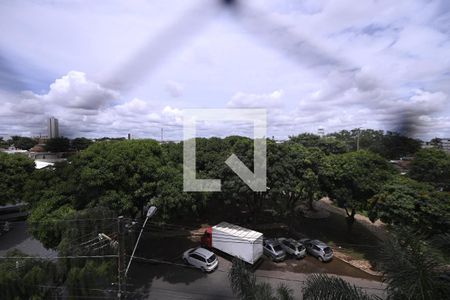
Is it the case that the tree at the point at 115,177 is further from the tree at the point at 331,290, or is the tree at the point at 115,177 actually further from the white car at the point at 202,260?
the tree at the point at 331,290

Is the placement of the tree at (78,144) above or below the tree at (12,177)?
above

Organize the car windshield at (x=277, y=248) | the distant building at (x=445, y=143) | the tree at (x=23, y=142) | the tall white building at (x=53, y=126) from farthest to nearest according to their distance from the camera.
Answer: the distant building at (x=445, y=143), the tree at (x=23, y=142), the tall white building at (x=53, y=126), the car windshield at (x=277, y=248)

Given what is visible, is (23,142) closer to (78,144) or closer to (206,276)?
(78,144)

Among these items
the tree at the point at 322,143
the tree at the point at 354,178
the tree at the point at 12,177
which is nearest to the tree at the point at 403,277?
the tree at the point at 354,178

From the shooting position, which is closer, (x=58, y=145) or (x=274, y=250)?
(x=274, y=250)

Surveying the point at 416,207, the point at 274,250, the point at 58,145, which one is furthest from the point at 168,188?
the point at 58,145

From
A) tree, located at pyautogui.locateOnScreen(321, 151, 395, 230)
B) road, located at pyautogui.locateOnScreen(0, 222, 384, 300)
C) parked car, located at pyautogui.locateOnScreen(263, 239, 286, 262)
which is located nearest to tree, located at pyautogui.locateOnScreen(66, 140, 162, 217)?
road, located at pyautogui.locateOnScreen(0, 222, 384, 300)
